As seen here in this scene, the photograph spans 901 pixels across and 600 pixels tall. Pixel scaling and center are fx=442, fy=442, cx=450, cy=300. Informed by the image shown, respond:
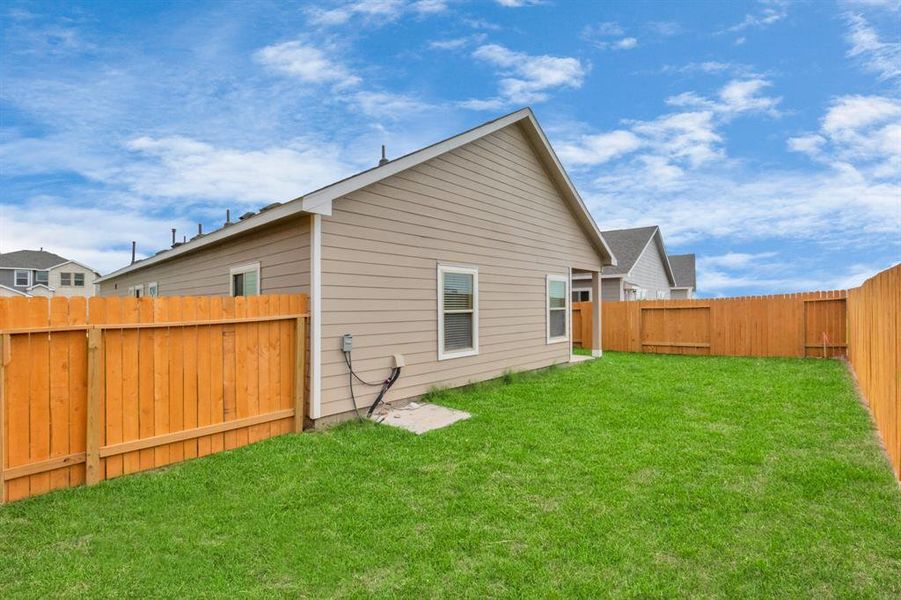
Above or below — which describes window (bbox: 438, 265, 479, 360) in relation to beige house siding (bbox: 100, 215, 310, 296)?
below

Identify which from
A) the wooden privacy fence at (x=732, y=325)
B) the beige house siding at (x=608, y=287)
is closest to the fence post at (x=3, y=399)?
the wooden privacy fence at (x=732, y=325)

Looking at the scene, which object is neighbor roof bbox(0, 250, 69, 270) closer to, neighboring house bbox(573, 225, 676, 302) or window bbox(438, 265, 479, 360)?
neighboring house bbox(573, 225, 676, 302)

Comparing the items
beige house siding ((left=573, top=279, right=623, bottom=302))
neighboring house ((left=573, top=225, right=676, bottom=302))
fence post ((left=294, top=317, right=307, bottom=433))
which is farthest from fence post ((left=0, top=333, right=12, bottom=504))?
beige house siding ((left=573, top=279, right=623, bottom=302))

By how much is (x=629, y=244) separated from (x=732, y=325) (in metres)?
10.7

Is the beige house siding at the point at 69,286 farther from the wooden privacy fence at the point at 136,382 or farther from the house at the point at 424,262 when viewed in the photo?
the wooden privacy fence at the point at 136,382

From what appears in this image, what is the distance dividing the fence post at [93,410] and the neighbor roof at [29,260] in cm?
4634

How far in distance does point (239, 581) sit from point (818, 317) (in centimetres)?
1475

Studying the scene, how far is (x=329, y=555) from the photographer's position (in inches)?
117

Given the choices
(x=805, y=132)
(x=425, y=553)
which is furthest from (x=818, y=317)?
(x=425, y=553)

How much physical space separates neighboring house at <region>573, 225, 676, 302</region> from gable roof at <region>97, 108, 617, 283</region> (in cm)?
767

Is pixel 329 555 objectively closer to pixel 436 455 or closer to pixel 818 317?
pixel 436 455

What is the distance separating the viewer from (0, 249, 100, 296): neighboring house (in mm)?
37188

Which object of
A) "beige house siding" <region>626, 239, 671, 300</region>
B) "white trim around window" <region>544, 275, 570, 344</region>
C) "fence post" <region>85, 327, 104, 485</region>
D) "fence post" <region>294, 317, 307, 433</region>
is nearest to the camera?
"fence post" <region>85, 327, 104, 485</region>

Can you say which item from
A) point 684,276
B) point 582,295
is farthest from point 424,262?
point 684,276
